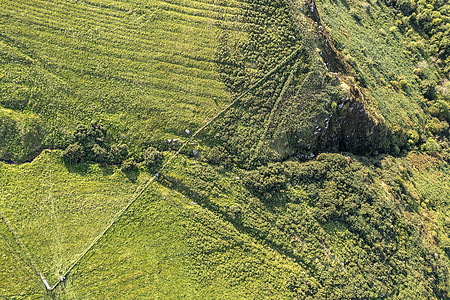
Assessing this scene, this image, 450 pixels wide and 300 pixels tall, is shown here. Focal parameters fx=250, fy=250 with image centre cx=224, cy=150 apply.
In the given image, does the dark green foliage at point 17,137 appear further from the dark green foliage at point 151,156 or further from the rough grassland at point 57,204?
the dark green foliage at point 151,156

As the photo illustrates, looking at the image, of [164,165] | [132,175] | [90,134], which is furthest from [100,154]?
[164,165]

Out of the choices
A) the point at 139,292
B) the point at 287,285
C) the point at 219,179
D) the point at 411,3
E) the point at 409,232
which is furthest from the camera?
the point at 411,3

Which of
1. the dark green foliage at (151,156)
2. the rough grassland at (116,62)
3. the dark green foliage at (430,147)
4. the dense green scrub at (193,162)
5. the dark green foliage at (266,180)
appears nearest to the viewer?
the dense green scrub at (193,162)

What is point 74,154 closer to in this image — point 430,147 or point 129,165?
point 129,165

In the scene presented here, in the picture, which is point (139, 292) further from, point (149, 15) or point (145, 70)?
point (149, 15)

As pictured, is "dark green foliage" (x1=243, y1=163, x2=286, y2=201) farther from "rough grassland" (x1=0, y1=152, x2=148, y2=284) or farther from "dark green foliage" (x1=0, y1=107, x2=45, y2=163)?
"dark green foliage" (x1=0, y1=107, x2=45, y2=163)

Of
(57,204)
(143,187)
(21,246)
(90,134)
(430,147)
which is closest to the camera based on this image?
(21,246)

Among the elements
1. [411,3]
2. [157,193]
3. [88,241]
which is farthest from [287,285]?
[411,3]

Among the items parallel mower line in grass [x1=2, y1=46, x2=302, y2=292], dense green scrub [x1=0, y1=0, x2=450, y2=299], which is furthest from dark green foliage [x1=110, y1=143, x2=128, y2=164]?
parallel mower line in grass [x1=2, y1=46, x2=302, y2=292]

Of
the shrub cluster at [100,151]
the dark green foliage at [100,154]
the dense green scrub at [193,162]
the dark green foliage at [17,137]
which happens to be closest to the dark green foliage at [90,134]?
the shrub cluster at [100,151]
